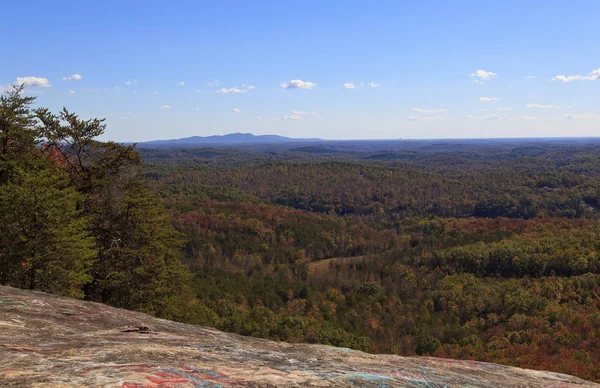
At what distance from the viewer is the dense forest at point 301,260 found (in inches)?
842

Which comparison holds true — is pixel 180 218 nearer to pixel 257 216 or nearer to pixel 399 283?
pixel 257 216

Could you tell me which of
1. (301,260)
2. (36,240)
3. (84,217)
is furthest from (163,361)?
(301,260)

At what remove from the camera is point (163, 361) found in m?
8.77

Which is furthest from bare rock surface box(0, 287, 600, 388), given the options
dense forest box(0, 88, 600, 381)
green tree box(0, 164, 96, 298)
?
dense forest box(0, 88, 600, 381)

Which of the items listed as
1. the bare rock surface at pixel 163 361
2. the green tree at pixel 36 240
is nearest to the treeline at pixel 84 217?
the green tree at pixel 36 240

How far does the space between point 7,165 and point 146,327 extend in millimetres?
15930

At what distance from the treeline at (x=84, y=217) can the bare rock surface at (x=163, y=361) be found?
443 cm

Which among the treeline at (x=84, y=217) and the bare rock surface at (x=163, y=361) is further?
the treeline at (x=84, y=217)

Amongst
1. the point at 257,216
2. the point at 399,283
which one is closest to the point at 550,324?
the point at 399,283

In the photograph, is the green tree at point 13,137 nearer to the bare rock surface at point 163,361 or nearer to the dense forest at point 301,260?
the dense forest at point 301,260

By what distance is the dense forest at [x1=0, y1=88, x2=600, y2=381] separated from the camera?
21391 millimetres

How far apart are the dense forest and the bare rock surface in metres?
7.12

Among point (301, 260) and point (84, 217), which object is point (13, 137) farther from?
point (301, 260)

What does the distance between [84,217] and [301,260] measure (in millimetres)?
101154
